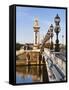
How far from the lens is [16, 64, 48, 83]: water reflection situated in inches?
63.1

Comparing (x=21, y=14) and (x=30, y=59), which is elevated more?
(x=21, y=14)

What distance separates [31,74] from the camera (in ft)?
5.34

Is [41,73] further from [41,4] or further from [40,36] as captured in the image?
[41,4]

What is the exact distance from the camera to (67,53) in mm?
1729

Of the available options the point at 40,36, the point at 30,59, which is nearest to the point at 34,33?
the point at 40,36

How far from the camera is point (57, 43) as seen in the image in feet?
5.58

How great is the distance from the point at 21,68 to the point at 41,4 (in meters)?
0.42

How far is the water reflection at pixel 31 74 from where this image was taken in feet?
5.26

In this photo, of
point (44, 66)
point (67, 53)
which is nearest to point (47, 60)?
point (44, 66)
